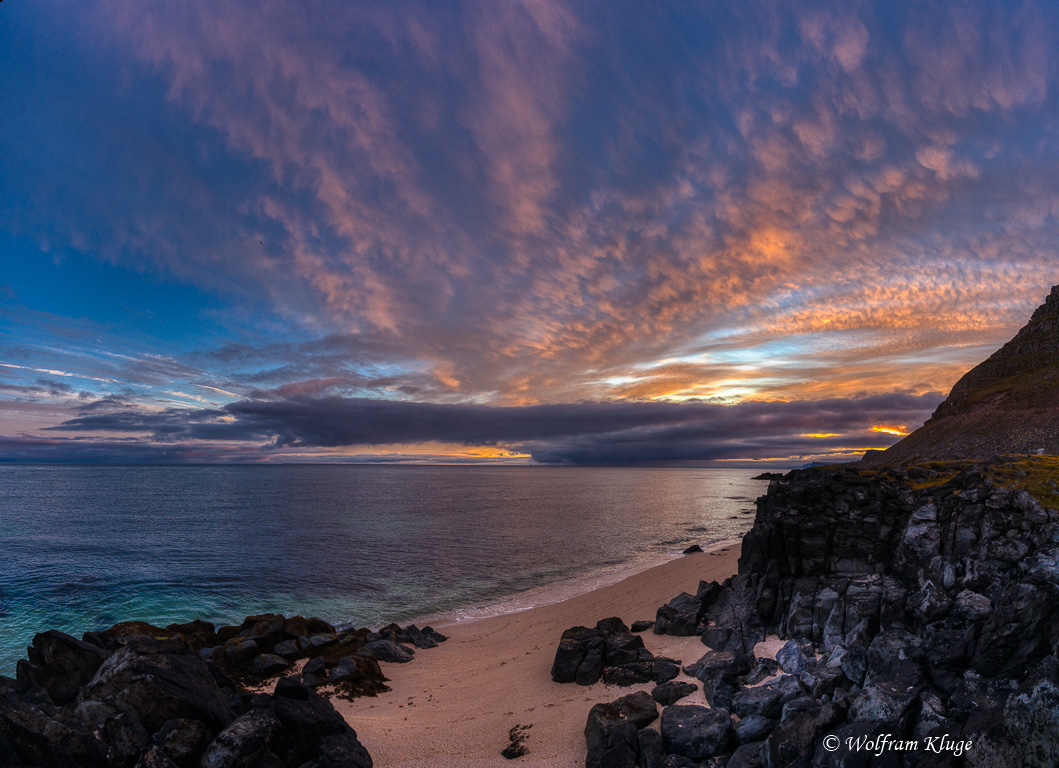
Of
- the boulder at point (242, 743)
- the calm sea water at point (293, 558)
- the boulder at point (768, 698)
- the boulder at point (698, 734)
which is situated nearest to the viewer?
the boulder at point (242, 743)

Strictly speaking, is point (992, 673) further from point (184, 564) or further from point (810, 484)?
point (184, 564)

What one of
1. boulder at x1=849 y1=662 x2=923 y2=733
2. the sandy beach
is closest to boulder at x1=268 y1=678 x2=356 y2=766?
the sandy beach

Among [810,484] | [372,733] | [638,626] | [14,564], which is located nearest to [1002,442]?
[810,484]

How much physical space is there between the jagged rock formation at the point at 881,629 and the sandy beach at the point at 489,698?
6.89ft

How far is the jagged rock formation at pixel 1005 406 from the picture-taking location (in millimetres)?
87500

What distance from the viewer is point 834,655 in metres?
17.0

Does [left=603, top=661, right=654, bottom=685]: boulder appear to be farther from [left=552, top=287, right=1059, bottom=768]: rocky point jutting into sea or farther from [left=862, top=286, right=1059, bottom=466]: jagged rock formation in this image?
[left=862, top=286, right=1059, bottom=466]: jagged rock formation

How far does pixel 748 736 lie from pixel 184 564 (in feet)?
204

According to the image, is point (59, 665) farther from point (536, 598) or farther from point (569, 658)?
point (536, 598)

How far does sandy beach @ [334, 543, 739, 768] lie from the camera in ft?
Result: 52.6

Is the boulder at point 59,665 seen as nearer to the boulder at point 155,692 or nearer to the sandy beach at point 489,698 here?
the boulder at point 155,692

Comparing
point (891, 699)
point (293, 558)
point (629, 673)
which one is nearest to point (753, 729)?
point (891, 699)

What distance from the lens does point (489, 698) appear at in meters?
21.2

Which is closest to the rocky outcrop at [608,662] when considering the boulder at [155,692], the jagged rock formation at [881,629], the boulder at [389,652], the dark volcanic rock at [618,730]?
the jagged rock formation at [881,629]
